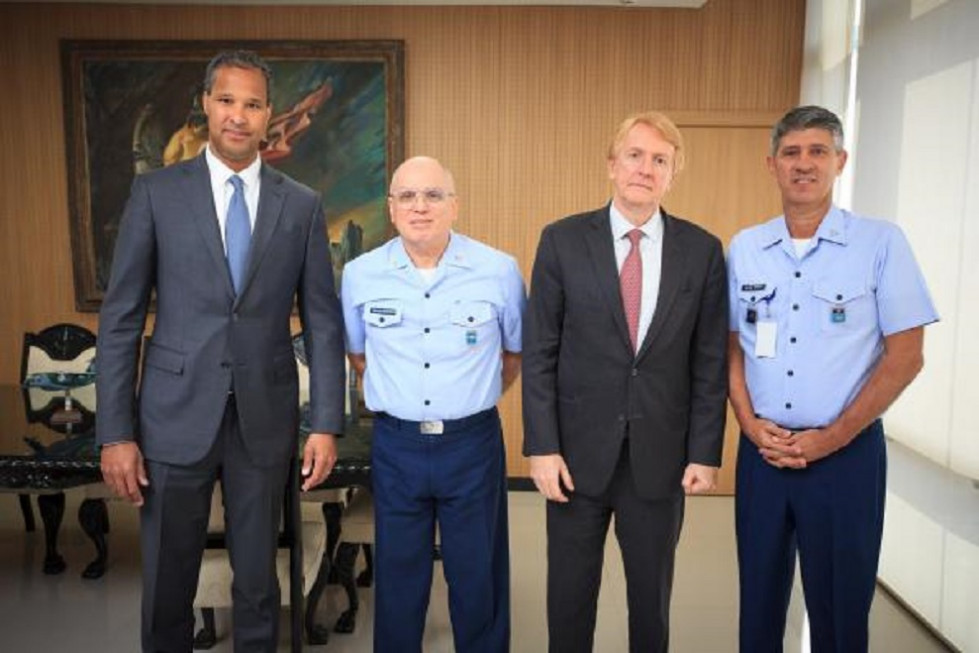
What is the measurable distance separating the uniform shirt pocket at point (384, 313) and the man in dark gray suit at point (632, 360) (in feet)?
1.10

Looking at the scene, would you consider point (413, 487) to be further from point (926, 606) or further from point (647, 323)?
point (926, 606)

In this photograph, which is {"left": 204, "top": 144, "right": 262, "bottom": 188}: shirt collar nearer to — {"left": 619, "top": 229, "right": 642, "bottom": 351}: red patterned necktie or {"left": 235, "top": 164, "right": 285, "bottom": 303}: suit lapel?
{"left": 235, "top": 164, "right": 285, "bottom": 303}: suit lapel

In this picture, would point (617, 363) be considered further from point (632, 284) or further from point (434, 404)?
point (434, 404)

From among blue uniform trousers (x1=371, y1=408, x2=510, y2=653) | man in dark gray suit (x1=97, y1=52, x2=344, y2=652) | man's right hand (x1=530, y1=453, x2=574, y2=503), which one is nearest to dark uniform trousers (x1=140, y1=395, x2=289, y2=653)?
man in dark gray suit (x1=97, y1=52, x2=344, y2=652)

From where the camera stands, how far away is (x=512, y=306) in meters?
2.20

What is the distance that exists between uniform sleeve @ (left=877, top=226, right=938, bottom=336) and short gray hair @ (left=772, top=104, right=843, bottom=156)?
274 mm

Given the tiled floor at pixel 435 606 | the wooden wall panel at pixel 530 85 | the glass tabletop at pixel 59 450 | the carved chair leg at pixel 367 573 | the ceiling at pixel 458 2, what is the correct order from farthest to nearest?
1. the wooden wall panel at pixel 530 85
2. the ceiling at pixel 458 2
3. the carved chair leg at pixel 367 573
4. the tiled floor at pixel 435 606
5. the glass tabletop at pixel 59 450

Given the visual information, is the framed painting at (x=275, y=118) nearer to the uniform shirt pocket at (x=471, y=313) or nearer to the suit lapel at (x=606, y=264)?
the uniform shirt pocket at (x=471, y=313)

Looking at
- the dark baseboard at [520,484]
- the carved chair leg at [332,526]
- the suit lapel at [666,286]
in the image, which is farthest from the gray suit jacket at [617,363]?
the dark baseboard at [520,484]

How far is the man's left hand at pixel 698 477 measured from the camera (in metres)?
1.97

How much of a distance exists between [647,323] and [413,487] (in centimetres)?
73

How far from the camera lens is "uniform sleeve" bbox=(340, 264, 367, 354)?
220 centimetres

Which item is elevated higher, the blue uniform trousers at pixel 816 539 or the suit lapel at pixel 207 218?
the suit lapel at pixel 207 218

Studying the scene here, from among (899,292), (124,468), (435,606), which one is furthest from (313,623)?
(899,292)
